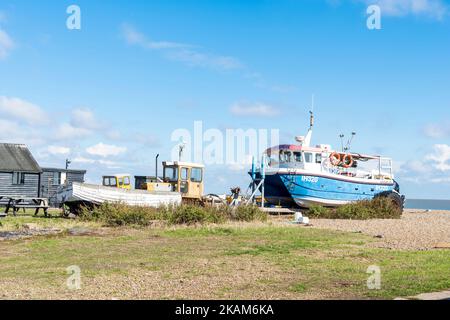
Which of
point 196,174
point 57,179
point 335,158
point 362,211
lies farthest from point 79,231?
point 57,179

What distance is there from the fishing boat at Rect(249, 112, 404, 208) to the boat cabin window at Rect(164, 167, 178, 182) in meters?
5.13

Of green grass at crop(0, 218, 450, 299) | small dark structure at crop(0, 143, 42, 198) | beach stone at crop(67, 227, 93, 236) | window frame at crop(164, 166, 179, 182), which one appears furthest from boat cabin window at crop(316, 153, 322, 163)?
beach stone at crop(67, 227, 93, 236)

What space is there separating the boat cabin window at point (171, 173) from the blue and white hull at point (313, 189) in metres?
6.75

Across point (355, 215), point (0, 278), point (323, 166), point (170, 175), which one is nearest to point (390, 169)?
point (323, 166)

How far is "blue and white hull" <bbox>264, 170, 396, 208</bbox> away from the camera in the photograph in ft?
113

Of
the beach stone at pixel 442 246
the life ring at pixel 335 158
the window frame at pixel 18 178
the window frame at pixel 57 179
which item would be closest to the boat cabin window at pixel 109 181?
the window frame at pixel 18 178

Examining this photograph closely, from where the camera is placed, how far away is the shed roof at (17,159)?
39809mm

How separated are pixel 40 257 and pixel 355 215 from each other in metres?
18.8

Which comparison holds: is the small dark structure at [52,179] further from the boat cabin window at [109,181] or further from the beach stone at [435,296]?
the beach stone at [435,296]

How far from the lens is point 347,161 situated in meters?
37.9

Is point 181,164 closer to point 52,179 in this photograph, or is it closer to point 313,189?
point 313,189

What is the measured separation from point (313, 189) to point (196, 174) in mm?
7615
